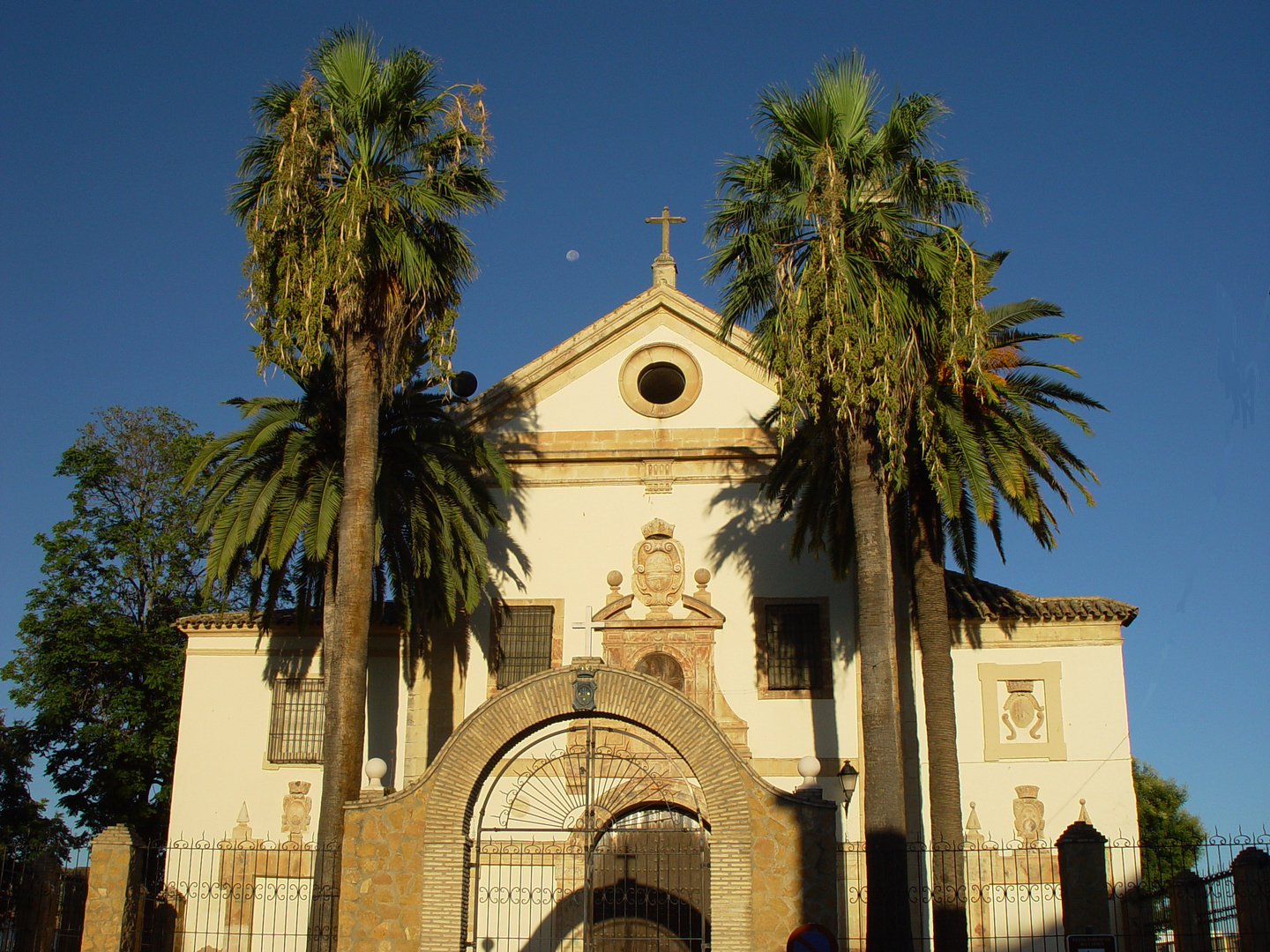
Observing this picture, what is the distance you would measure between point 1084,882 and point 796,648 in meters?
8.71

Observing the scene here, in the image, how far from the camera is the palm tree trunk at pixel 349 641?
49.8ft

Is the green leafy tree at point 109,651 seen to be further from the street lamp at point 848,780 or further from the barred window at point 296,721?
the street lamp at point 848,780

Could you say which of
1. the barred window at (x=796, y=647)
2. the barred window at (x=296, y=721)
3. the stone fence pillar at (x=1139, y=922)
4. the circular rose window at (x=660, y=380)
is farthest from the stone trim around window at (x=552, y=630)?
the stone fence pillar at (x=1139, y=922)

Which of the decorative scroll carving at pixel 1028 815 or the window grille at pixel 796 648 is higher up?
the window grille at pixel 796 648

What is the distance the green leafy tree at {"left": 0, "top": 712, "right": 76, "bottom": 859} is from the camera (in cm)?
2594

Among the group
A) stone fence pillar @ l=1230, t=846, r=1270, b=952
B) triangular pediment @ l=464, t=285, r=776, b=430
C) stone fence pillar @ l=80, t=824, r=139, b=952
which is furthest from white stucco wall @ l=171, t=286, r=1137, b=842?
stone fence pillar @ l=1230, t=846, r=1270, b=952

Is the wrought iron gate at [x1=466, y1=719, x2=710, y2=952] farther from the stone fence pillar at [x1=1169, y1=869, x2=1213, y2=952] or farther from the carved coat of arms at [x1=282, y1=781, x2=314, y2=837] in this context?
the stone fence pillar at [x1=1169, y1=869, x2=1213, y2=952]

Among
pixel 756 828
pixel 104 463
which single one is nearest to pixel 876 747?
pixel 756 828

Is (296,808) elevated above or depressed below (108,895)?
above

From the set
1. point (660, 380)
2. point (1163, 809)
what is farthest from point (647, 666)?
point (1163, 809)

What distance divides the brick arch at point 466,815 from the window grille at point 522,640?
7.43 m

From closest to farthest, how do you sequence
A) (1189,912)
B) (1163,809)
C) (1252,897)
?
(1252,897), (1189,912), (1163,809)

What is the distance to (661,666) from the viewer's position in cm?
2202

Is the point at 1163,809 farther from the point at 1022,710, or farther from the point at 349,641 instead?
the point at 349,641
